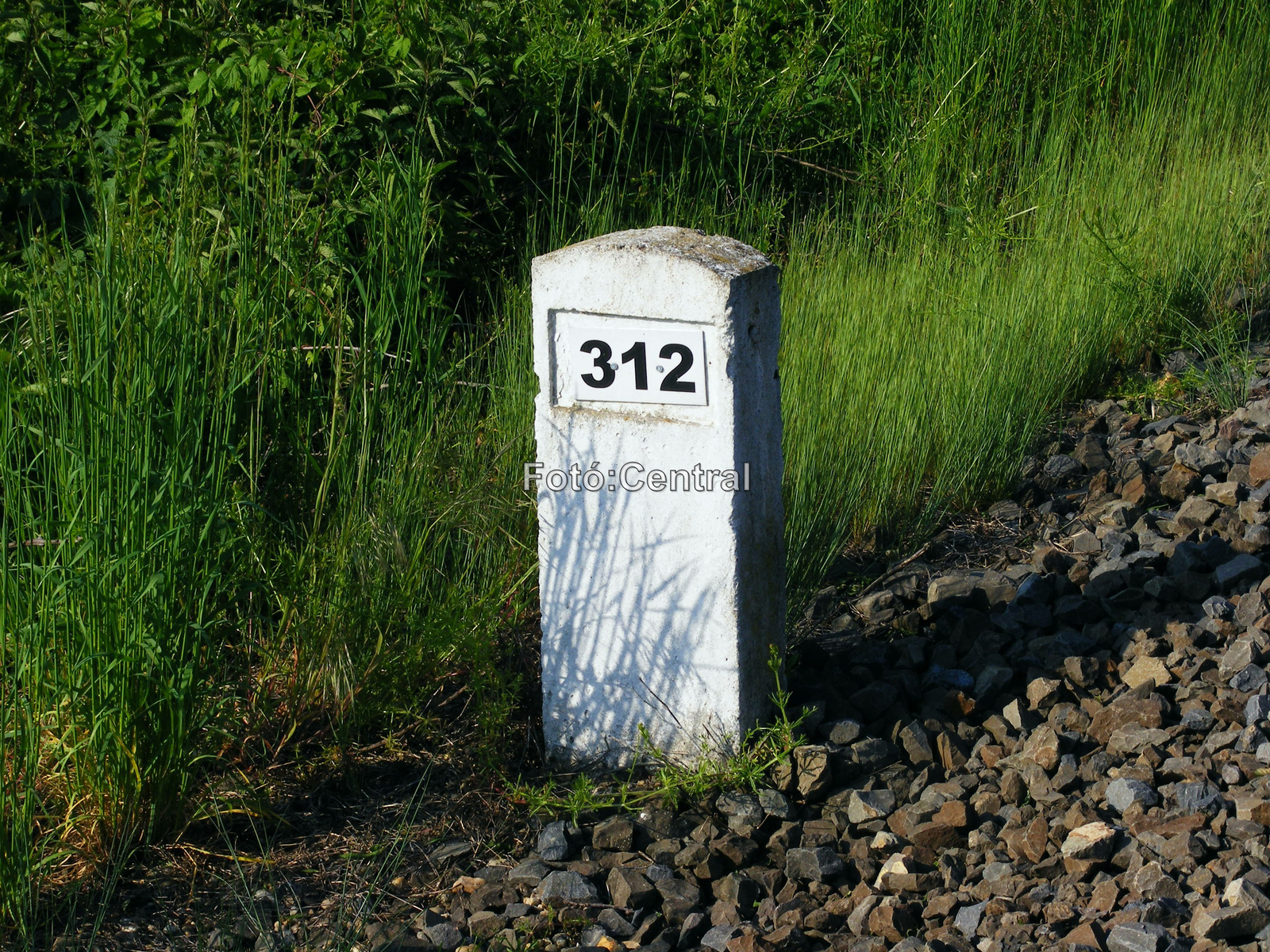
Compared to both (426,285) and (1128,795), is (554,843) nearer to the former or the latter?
(1128,795)

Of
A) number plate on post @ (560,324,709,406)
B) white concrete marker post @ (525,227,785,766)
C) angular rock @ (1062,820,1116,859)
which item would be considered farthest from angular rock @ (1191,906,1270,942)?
number plate on post @ (560,324,709,406)

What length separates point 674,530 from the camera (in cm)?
265

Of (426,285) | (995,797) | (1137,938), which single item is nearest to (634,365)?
(995,797)

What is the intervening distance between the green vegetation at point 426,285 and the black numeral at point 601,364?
65cm

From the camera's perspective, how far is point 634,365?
2.62 m

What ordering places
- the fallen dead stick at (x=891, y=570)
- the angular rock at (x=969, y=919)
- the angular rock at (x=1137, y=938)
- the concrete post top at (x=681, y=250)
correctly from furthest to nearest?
the fallen dead stick at (x=891, y=570) → the concrete post top at (x=681, y=250) → the angular rock at (x=969, y=919) → the angular rock at (x=1137, y=938)

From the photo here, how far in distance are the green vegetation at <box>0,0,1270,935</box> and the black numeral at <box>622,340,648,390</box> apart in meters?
0.71

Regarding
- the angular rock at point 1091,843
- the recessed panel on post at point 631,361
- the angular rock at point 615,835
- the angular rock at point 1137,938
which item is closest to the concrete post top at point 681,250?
the recessed panel on post at point 631,361

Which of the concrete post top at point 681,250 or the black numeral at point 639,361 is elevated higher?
the concrete post top at point 681,250

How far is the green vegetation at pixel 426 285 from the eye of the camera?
2402 mm

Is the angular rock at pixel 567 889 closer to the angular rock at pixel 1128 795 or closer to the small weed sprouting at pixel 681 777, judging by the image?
the small weed sprouting at pixel 681 777

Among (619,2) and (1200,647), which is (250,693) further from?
(619,2)

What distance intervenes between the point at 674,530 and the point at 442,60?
8.15ft

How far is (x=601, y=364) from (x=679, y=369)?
199 mm
